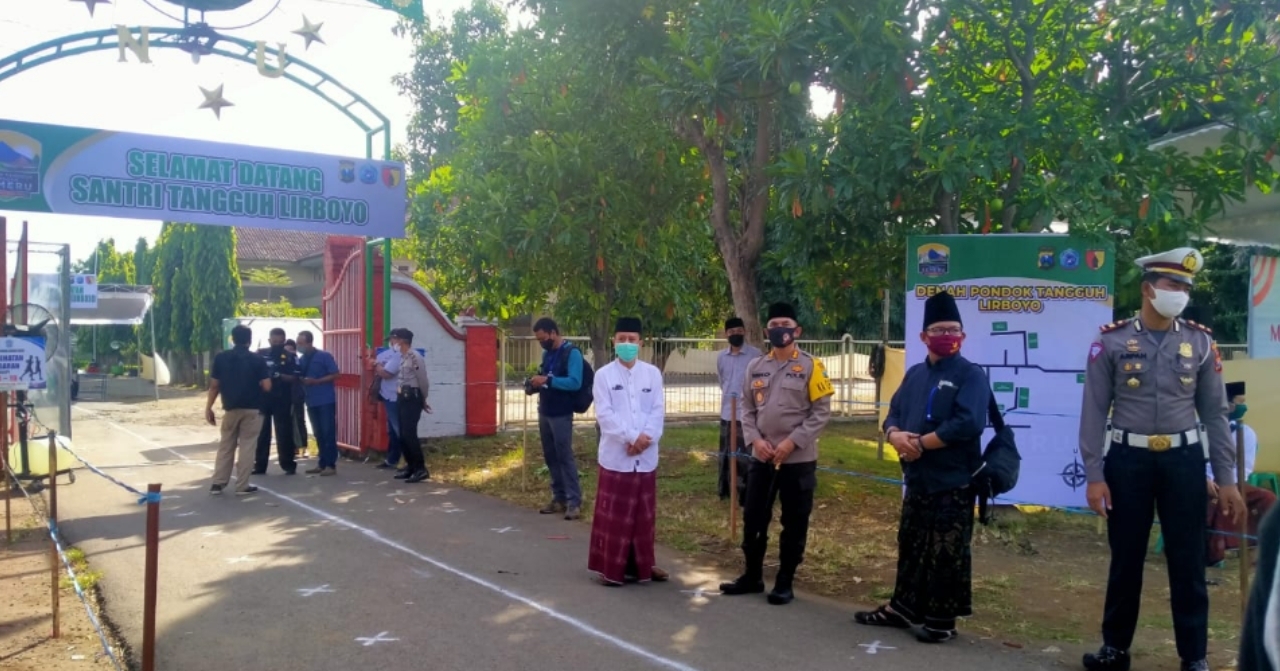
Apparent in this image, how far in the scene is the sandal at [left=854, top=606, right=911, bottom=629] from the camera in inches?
252

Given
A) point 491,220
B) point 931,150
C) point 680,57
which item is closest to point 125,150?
point 491,220

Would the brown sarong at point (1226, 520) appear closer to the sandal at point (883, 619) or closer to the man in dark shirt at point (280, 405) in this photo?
the sandal at point (883, 619)

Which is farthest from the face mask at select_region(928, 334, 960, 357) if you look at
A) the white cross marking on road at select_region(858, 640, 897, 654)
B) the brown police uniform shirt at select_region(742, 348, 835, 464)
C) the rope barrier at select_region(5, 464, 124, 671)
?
the rope barrier at select_region(5, 464, 124, 671)

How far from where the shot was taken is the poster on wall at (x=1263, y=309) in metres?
11.3

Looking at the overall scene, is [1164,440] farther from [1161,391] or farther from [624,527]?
[624,527]

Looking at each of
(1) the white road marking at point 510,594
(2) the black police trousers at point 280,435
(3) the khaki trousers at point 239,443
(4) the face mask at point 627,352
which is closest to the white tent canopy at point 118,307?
(2) the black police trousers at point 280,435

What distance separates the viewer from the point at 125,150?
12.0 metres

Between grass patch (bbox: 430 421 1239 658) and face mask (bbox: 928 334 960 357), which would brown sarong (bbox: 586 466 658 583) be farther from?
face mask (bbox: 928 334 960 357)

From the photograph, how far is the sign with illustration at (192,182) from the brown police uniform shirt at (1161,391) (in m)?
10.2

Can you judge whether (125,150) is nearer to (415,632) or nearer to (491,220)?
(491,220)

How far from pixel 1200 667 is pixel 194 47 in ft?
37.8

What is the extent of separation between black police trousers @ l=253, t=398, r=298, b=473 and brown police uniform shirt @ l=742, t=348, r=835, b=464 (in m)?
7.95

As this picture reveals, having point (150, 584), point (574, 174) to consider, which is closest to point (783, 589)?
point (150, 584)

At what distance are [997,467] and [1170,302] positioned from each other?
127 centimetres
